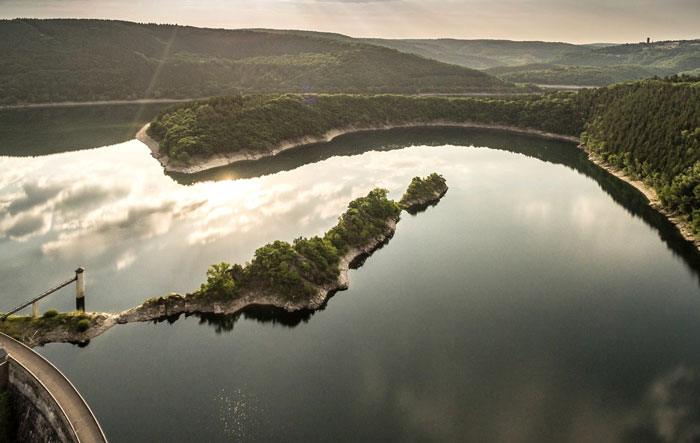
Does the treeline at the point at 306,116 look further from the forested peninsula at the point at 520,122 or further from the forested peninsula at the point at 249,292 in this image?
the forested peninsula at the point at 249,292

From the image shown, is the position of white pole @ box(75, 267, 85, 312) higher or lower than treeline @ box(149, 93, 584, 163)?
lower

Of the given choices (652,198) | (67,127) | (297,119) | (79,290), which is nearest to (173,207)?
(79,290)

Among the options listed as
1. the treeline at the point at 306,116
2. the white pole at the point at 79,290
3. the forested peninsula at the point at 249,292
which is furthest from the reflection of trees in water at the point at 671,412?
the treeline at the point at 306,116

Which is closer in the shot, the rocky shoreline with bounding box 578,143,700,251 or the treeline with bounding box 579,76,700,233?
the rocky shoreline with bounding box 578,143,700,251

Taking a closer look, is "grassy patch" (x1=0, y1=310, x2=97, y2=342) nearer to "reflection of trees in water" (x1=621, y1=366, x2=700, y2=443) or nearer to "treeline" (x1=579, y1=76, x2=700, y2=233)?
"reflection of trees in water" (x1=621, y1=366, x2=700, y2=443)

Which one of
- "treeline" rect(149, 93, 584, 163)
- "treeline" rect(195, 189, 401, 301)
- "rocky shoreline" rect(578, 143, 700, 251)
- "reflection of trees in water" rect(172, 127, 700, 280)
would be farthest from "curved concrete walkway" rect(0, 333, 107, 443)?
"rocky shoreline" rect(578, 143, 700, 251)

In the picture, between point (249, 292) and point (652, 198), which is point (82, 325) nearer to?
point (249, 292)

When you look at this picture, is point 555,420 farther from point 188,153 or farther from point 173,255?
point 188,153
